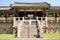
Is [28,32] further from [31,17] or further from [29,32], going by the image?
[31,17]

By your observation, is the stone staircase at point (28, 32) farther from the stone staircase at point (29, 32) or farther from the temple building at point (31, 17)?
the temple building at point (31, 17)

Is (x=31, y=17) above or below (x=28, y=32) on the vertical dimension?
above

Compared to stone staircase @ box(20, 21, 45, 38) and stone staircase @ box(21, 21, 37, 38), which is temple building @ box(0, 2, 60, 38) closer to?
stone staircase @ box(20, 21, 45, 38)

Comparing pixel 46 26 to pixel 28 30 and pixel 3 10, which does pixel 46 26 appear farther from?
pixel 3 10

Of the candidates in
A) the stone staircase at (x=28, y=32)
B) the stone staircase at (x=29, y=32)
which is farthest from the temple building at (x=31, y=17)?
the stone staircase at (x=29, y=32)

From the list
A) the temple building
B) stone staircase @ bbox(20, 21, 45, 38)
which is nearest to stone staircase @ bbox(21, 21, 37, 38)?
stone staircase @ bbox(20, 21, 45, 38)

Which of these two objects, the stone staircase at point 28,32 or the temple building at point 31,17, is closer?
the stone staircase at point 28,32

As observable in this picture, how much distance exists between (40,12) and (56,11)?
3617mm

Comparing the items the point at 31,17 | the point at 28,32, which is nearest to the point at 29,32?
the point at 28,32

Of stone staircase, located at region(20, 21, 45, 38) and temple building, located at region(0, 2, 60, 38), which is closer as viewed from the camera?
stone staircase, located at region(20, 21, 45, 38)

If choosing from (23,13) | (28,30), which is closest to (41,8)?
(23,13)

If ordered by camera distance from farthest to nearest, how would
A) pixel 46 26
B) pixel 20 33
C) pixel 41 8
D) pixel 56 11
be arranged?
pixel 56 11, pixel 41 8, pixel 46 26, pixel 20 33

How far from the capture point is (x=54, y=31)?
3669 centimetres

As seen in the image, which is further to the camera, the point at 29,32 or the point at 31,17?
the point at 31,17
